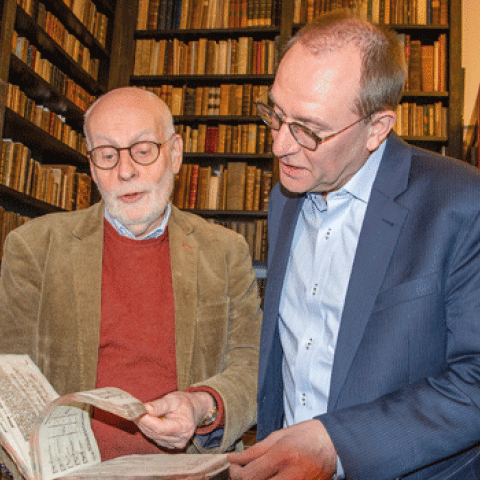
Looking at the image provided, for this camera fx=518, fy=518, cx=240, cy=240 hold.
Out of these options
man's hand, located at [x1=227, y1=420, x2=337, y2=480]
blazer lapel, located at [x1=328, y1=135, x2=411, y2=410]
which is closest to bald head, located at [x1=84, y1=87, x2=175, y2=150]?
blazer lapel, located at [x1=328, y1=135, x2=411, y2=410]

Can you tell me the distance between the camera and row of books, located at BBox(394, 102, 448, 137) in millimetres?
4016

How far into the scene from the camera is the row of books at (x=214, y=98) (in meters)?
4.20

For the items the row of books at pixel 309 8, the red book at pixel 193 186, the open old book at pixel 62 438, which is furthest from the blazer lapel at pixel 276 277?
the row of books at pixel 309 8

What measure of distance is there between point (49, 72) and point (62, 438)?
10.4ft

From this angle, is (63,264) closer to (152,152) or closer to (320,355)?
(152,152)

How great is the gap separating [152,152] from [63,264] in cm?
41

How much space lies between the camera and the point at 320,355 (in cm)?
114

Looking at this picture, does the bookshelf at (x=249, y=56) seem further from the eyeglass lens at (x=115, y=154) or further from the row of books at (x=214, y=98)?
the eyeglass lens at (x=115, y=154)

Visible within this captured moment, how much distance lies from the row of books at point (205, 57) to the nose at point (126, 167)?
9.57ft

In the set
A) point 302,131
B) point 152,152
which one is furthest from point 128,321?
point 302,131

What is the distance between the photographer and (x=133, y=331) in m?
1.40

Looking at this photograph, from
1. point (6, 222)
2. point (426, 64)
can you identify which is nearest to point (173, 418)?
point (6, 222)

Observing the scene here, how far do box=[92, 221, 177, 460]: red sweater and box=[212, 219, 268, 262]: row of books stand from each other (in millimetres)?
2527

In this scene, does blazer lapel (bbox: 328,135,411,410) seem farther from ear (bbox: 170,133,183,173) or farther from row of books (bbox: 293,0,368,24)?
row of books (bbox: 293,0,368,24)
